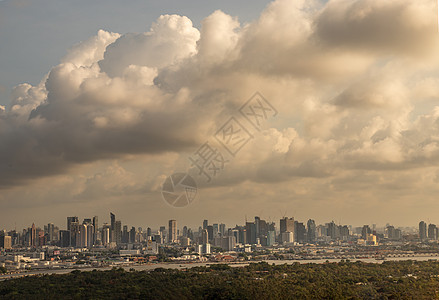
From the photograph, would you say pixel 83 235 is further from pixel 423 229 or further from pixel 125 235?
pixel 423 229

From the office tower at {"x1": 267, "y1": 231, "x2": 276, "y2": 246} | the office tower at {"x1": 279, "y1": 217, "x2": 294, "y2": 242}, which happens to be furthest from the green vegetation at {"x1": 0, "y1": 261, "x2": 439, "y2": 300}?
the office tower at {"x1": 279, "y1": 217, "x2": 294, "y2": 242}

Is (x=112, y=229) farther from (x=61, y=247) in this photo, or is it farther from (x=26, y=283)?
(x=26, y=283)

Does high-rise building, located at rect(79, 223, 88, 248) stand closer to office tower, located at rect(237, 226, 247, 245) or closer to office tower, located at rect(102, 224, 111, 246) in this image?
office tower, located at rect(102, 224, 111, 246)

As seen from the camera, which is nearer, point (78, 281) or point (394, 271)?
point (78, 281)

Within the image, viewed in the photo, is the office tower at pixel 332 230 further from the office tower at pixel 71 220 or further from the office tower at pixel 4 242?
the office tower at pixel 4 242

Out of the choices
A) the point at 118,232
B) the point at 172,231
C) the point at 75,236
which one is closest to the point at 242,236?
the point at 172,231

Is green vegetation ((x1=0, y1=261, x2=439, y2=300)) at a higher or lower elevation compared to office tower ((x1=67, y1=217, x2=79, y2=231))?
lower

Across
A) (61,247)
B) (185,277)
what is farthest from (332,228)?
(185,277)

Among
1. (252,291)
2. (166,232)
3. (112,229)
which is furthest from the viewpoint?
(166,232)

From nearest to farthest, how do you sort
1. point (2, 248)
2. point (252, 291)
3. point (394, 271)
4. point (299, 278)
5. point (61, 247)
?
point (252, 291), point (299, 278), point (394, 271), point (2, 248), point (61, 247)
